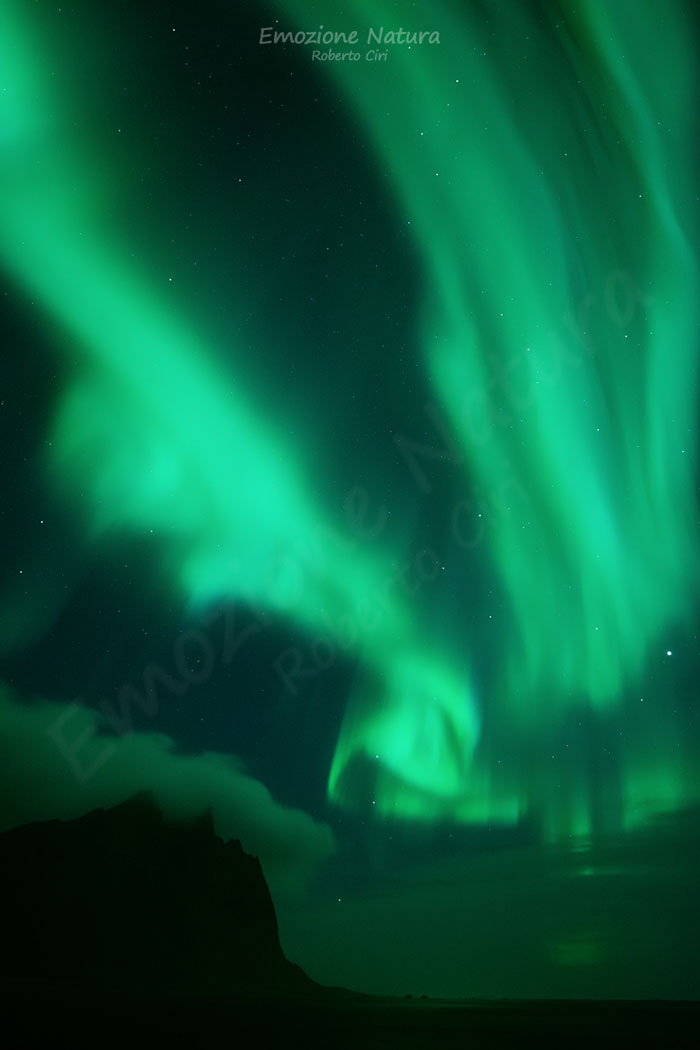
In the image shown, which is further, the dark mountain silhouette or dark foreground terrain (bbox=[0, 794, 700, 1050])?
the dark mountain silhouette

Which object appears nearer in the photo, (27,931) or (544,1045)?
(544,1045)

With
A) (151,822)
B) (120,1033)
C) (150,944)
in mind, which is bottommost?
(150,944)

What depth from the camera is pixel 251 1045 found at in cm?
2506

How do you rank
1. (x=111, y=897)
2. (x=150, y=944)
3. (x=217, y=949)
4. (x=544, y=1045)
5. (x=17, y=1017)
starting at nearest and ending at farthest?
1. (x=544, y=1045)
2. (x=17, y=1017)
3. (x=217, y=949)
4. (x=150, y=944)
5. (x=111, y=897)

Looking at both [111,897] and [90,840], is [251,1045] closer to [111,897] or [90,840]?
[90,840]

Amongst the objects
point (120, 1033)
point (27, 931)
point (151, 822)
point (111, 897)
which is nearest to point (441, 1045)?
point (120, 1033)

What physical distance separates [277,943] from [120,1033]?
84860 millimetres

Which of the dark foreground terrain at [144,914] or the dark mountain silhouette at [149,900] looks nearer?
the dark foreground terrain at [144,914]

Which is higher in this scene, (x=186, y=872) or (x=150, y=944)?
(x=186, y=872)

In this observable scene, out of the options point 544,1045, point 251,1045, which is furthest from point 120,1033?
point 544,1045

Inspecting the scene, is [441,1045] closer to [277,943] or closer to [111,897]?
[277,943]

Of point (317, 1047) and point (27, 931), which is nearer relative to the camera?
point (317, 1047)

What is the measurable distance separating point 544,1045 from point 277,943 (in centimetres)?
8397

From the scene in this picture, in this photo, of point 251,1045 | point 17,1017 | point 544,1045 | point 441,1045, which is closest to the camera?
point 251,1045
